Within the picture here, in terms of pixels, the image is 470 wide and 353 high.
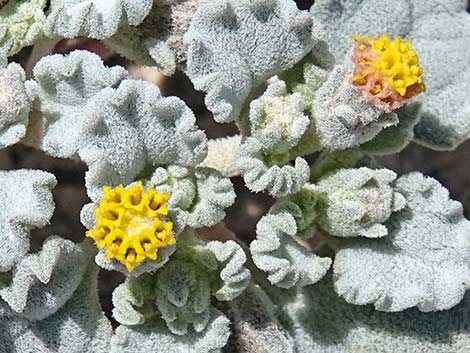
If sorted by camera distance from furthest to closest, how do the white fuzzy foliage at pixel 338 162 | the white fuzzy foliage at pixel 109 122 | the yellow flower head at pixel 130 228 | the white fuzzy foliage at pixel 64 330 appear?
the white fuzzy foliage at pixel 338 162, the white fuzzy foliage at pixel 64 330, the white fuzzy foliage at pixel 109 122, the yellow flower head at pixel 130 228

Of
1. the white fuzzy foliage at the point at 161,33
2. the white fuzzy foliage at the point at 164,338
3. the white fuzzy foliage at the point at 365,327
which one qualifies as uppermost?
the white fuzzy foliage at the point at 161,33

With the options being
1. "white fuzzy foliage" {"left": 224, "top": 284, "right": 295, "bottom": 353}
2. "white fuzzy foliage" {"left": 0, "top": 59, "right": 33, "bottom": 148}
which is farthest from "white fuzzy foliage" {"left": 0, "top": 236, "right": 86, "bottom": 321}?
"white fuzzy foliage" {"left": 224, "top": 284, "right": 295, "bottom": 353}

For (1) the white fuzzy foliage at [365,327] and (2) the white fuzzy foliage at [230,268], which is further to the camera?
(1) the white fuzzy foliage at [365,327]

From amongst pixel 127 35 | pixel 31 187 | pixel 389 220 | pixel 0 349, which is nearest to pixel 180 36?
pixel 127 35

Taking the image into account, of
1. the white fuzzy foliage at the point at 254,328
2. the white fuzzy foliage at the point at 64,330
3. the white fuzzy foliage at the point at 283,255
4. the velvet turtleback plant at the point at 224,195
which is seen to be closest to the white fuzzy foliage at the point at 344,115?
the velvet turtleback plant at the point at 224,195

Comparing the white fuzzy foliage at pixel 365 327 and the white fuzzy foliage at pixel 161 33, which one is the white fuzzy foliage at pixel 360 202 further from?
the white fuzzy foliage at pixel 161 33

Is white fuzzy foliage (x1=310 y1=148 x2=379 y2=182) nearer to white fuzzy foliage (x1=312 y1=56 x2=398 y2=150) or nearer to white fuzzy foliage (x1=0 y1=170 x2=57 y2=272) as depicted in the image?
white fuzzy foliage (x1=312 y1=56 x2=398 y2=150)

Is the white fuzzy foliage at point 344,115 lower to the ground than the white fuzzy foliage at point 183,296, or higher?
higher
